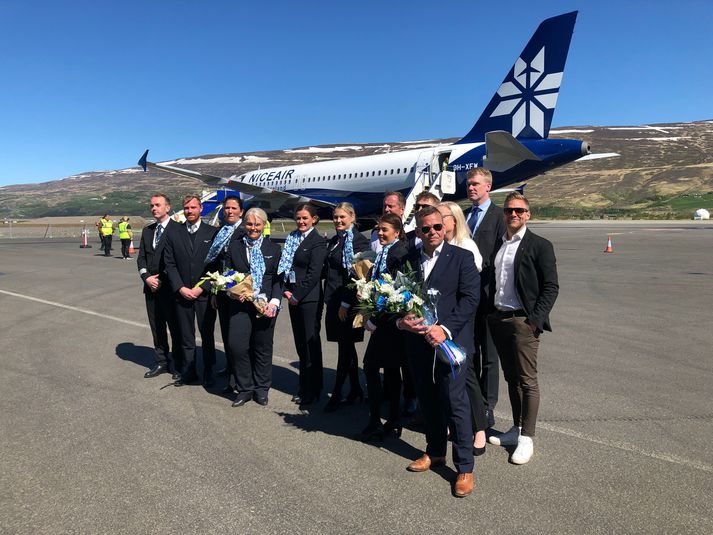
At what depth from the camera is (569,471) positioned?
140 inches

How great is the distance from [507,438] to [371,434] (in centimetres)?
110

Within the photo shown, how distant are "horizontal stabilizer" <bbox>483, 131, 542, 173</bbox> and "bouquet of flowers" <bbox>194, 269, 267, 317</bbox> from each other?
12.5 meters

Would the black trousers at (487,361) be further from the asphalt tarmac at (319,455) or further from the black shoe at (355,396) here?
the black shoe at (355,396)

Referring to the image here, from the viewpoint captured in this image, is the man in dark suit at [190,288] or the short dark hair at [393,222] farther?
the man in dark suit at [190,288]

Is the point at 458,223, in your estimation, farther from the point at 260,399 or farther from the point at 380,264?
the point at 260,399

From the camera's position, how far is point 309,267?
197 inches

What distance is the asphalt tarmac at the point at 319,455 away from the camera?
3.02 metres

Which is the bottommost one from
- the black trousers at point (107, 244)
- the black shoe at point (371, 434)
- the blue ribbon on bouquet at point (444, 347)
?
the black trousers at point (107, 244)

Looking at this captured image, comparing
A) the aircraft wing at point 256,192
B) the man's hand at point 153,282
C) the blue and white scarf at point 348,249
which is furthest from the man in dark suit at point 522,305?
the aircraft wing at point 256,192

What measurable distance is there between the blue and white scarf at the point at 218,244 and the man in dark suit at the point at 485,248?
2.67 metres

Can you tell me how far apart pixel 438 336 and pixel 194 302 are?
3.37 m

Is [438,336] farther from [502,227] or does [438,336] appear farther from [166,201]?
[166,201]

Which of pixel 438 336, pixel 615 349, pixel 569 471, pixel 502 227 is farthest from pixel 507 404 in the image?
pixel 615 349

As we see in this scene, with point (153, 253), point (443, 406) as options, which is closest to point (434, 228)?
point (443, 406)
